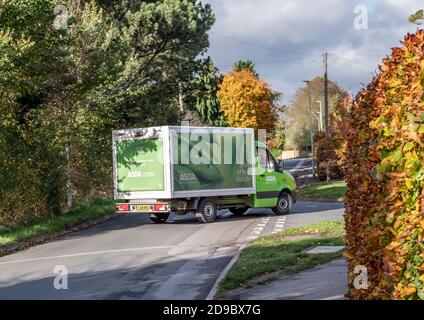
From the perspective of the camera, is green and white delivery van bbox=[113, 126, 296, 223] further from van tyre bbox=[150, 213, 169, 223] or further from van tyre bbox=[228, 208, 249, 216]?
van tyre bbox=[228, 208, 249, 216]

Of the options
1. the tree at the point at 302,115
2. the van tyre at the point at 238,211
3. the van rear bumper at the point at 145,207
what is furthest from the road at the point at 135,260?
the tree at the point at 302,115

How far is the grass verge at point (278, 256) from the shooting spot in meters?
10.7

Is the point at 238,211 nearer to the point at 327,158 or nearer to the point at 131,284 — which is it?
the point at 131,284

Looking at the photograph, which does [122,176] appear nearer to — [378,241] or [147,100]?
[147,100]

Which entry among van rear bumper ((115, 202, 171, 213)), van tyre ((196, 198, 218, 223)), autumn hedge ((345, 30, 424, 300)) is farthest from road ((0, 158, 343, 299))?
autumn hedge ((345, 30, 424, 300))

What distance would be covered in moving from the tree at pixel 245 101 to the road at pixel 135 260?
33.1m

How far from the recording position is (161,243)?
1717 cm

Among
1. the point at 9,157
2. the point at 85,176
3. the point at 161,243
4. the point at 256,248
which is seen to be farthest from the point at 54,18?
the point at 256,248

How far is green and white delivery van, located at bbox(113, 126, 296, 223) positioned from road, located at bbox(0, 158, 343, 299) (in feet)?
2.63

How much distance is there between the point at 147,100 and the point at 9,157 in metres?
18.1

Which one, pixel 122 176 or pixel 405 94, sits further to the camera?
pixel 122 176

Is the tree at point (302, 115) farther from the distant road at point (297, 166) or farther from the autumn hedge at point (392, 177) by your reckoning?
the autumn hedge at point (392, 177)

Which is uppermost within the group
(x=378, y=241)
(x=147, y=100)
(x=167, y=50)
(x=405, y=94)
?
(x=167, y=50)
